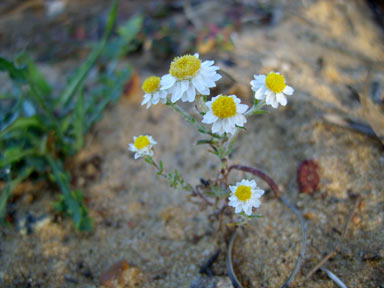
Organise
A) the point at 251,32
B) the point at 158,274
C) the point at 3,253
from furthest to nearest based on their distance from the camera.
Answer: the point at 251,32, the point at 3,253, the point at 158,274

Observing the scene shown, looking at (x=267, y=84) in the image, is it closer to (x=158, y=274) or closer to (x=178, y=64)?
(x=178, y=64)

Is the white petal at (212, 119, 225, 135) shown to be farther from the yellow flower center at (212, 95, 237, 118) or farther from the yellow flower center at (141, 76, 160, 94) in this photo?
the yellow flower center at (141, 76, 160, 94)

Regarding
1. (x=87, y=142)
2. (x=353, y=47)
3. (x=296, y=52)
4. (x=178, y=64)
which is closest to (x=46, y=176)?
(x=87, y=142)

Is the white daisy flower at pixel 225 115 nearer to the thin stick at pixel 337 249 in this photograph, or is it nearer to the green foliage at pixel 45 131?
the thin stick at pixel 337 249

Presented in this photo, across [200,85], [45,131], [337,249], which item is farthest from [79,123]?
[337,249]

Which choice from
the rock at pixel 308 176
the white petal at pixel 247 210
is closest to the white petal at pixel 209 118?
the white petal at pixel 247 210

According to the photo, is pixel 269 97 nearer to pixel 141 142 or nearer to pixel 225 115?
pixel 225 115
